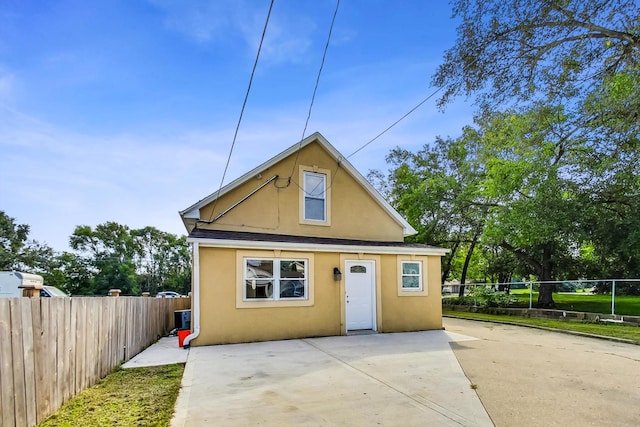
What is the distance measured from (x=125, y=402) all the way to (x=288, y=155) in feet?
27.8

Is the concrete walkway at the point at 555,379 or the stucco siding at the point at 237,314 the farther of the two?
the stucco siding at the point at 237,314

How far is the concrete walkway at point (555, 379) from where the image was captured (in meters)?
4.59

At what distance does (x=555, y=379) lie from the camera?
6203mm

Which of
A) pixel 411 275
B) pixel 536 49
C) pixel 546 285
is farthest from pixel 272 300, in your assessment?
pixel 546 285

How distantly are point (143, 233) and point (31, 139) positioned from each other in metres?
39.0

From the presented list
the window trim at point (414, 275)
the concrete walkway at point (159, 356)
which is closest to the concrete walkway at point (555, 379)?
the window trim at point (414, 275)

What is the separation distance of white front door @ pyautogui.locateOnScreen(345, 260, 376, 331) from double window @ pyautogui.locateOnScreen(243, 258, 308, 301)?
1448 mm

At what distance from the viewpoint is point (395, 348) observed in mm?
8922

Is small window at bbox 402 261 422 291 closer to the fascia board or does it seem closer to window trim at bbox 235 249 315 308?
the fascia board

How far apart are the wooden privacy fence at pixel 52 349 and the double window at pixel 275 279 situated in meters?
3.27

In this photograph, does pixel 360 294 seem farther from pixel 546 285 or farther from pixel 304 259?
pixel 546 285

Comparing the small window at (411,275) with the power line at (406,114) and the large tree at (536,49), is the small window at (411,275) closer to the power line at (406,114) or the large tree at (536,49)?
the power line at (406,114)

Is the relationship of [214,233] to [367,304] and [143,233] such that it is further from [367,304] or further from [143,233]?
[143,233]

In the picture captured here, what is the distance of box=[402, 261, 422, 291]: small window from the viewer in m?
12.2
